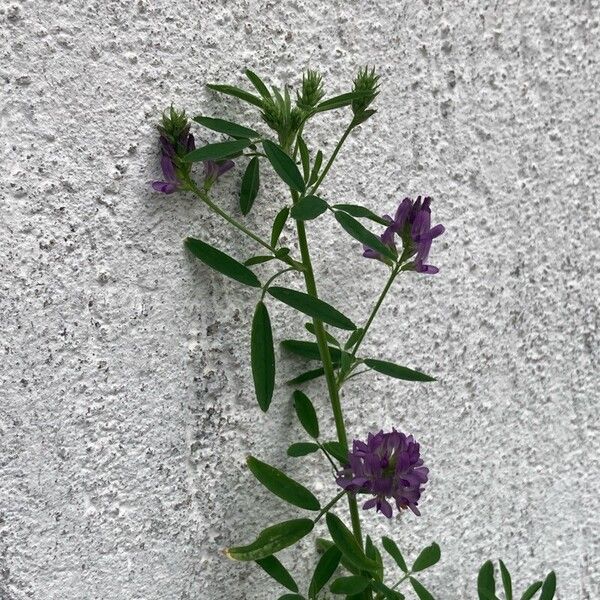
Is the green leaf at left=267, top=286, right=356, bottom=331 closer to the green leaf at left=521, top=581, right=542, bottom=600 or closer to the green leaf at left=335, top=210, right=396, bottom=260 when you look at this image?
the green leaf at left=335, top=210, right=396, bottom=260

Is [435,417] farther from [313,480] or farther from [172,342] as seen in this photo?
[172,342]

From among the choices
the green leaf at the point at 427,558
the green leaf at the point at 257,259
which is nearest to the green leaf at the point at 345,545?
the green leaf at the point at 427,558

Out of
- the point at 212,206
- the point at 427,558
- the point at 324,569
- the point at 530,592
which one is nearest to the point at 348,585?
the point at 324,569

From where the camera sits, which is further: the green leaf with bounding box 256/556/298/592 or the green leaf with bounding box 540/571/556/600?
the green leaf with bounding box 540/571/556/600

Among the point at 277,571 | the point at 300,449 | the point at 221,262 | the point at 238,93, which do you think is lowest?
the point at 277,571

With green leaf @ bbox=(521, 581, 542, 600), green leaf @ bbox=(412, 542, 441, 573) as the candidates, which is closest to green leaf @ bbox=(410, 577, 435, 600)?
green leaf @ bbox=(412, 542, 441, 573)

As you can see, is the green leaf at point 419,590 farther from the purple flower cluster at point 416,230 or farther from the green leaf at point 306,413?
the purple flower cluster at point 416,230

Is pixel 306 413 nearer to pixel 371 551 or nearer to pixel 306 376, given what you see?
pixel 306 376
